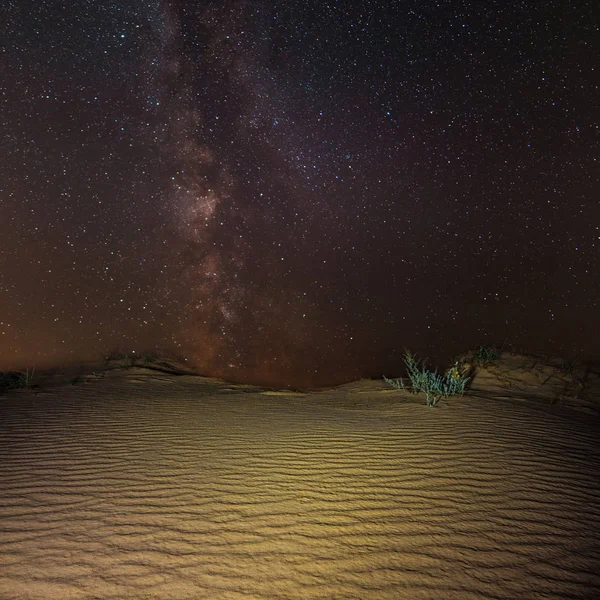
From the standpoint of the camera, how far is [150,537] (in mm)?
2922

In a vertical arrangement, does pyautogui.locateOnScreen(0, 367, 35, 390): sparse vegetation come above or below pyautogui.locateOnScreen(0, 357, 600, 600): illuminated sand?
above

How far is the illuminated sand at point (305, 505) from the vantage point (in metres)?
2.42

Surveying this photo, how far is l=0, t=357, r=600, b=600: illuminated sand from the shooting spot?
2418 millimetres

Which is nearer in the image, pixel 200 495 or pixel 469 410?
pixel 200 495

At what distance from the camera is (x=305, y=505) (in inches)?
131

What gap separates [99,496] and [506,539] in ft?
11.1

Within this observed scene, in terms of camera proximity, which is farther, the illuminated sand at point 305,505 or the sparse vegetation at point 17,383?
the sparse vegetation at point 17,383

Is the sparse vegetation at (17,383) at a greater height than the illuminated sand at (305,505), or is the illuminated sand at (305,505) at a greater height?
the sparse vegetation at (17,383)

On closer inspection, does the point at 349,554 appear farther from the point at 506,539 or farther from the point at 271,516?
the point at 506,539

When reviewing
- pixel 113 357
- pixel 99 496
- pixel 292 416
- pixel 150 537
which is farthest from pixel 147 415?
pixel 113 357

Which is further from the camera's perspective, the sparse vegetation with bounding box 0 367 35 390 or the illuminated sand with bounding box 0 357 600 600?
the sparse vegetation with bounding box 0 367 35 390

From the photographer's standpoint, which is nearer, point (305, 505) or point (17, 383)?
point (305, 505)

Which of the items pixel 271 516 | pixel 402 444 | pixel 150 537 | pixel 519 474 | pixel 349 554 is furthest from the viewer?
pixel 402 444

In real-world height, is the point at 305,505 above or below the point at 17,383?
below
